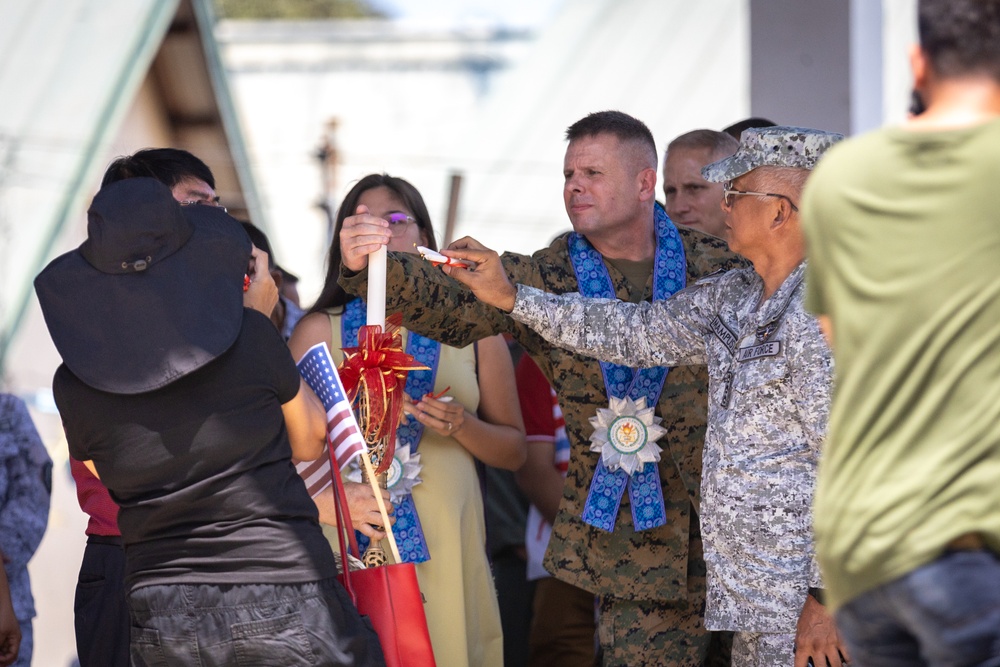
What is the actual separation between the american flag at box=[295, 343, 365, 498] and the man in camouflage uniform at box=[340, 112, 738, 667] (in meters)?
0.61

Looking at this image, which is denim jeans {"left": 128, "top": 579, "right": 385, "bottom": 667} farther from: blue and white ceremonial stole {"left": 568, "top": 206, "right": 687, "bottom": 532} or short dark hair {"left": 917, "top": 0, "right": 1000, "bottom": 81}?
short dark hair {"left": 917, "top": 0, "right": 1000, "bottom": 81}

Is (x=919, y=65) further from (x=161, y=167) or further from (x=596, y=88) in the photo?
(x=596, y=88)

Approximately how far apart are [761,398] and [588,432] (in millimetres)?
994

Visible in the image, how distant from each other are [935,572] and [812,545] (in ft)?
4.25

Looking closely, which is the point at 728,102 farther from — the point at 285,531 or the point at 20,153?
the point at 285,531

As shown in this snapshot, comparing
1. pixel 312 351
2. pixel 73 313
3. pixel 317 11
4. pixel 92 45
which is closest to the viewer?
pixel 73 313

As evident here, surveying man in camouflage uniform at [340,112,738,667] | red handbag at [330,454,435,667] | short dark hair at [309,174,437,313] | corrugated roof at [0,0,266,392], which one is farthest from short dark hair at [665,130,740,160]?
corrugated roof at [0,0,266,392]

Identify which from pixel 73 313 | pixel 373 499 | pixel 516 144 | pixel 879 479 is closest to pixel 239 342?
pixel 73 313

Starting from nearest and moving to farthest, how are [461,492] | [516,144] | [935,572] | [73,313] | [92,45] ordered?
[935,572], [73,313], [461,492], [92,45], [516,144]

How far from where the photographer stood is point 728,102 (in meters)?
17.0

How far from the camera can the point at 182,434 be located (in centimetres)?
259

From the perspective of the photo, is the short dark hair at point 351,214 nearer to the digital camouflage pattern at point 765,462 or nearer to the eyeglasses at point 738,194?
the eyeglasses at point 738,194

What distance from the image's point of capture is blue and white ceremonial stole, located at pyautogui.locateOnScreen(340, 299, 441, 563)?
13.0ft

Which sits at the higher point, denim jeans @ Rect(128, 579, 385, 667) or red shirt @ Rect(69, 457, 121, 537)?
red shirt @ Rect(69, 457, 121, 537)
